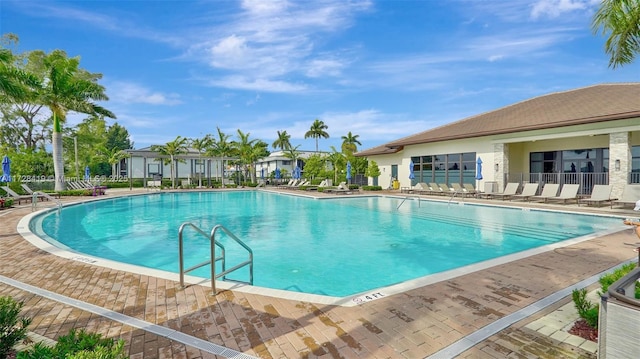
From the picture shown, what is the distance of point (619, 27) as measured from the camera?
26.8ft

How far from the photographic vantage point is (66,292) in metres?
4.60

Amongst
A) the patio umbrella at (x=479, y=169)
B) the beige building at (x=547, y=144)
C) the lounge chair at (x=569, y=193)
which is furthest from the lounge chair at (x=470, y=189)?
the lounge chair at (x=569, y=193)

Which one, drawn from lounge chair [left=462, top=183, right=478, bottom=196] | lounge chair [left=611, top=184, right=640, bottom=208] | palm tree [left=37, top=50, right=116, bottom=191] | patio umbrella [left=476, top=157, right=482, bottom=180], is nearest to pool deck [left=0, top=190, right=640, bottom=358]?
lounge chair [left=611, top=184, right=640, bottom=208]

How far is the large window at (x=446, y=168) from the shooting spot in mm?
22672

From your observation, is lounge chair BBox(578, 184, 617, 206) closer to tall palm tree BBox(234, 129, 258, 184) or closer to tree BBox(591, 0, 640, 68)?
tree BBox(591, 0, 640, 68)

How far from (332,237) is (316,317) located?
6.92 metres

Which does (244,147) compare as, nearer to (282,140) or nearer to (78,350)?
(282,140)

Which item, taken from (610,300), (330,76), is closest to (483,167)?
(330,76)

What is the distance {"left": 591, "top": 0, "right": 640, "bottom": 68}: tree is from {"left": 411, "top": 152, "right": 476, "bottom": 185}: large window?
13832mm

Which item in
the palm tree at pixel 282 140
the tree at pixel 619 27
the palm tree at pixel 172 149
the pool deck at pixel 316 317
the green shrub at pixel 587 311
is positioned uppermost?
the palm tree at pixel 282 140

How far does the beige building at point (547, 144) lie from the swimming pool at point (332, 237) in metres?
5.69

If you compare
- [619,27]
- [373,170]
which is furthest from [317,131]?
[619,27]

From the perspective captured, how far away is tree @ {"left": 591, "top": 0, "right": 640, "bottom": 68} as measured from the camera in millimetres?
7824

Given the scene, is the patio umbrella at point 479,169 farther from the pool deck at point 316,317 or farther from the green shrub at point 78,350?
the green shrub at point 78,350
